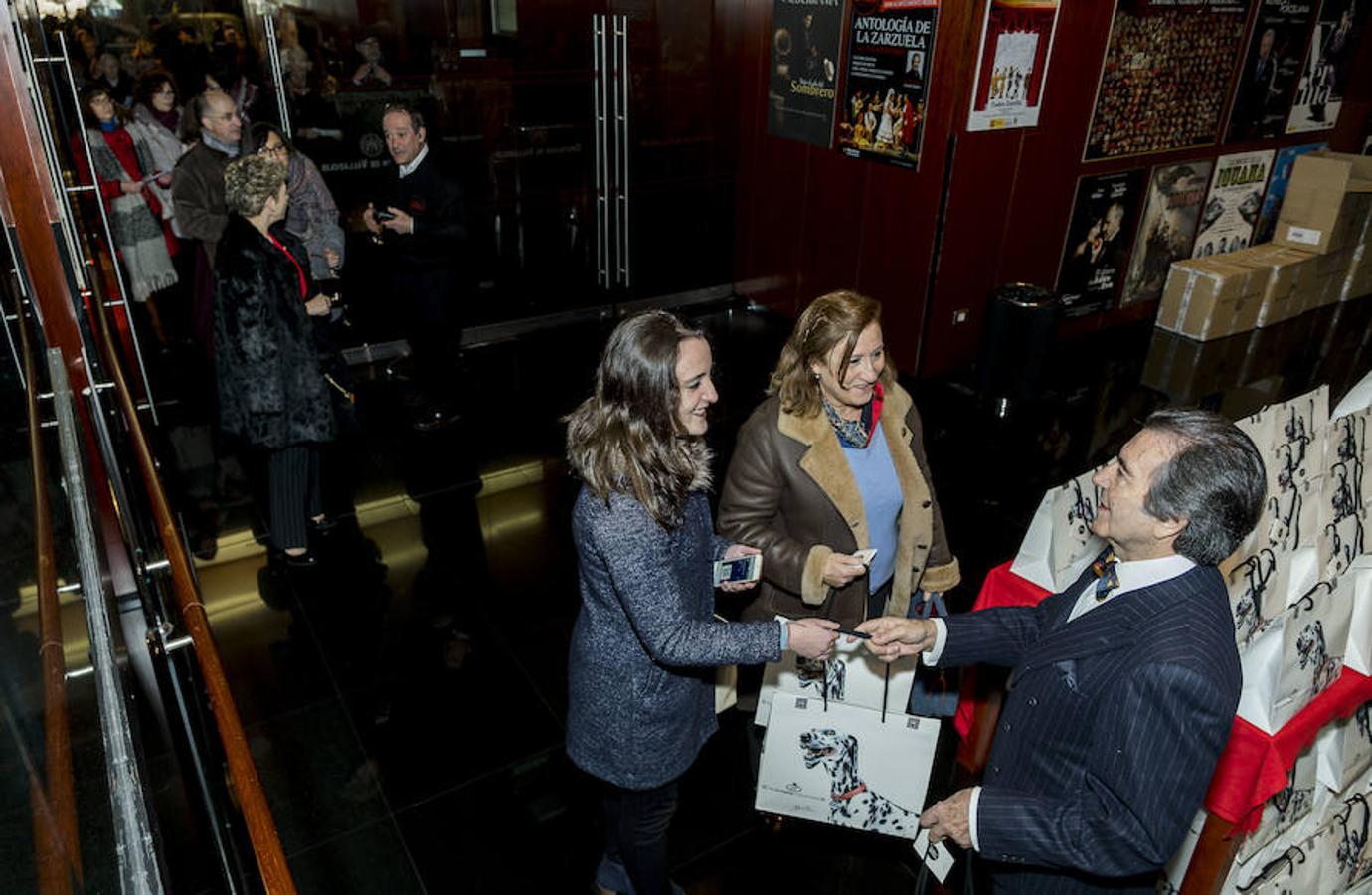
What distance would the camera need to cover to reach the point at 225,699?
56.1 inches

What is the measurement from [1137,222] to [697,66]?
377 cm

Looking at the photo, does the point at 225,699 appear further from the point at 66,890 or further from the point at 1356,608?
the point at 1356,608

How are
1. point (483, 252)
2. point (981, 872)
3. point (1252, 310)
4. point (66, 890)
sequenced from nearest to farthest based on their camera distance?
point (66, 890) < point (981, 872) < point (483, 252) < point (1252, 310)

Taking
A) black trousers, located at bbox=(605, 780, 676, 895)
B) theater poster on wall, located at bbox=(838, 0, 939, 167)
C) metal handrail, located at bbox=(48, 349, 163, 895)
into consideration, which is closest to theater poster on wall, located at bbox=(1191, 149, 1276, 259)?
theater poster on wall, located at bbox=(838, 0, 939, 167)

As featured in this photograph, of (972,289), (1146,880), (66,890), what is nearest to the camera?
(66,890)

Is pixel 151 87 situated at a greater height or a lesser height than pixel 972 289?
greater

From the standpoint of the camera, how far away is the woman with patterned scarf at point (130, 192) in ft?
19.1

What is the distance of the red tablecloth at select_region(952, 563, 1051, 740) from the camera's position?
282 cm

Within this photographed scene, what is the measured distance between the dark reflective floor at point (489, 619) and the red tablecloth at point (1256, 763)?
2.82 feet

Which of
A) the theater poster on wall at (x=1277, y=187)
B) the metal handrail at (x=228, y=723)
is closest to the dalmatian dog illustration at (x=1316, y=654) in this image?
the metal handrail at (x=228, y=723)

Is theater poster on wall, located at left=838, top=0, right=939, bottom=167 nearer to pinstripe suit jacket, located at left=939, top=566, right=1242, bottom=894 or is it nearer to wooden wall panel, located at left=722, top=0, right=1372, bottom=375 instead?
wooden wall panel, located at left=722, top=0, right=1372, bottom=375

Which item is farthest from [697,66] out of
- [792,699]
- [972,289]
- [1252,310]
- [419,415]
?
[792,699]

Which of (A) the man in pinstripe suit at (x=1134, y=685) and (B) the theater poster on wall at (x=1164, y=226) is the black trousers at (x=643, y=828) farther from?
(B) the theater poster on wall at (x=1164, y=226)

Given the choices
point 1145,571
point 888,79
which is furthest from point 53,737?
point 888,79
